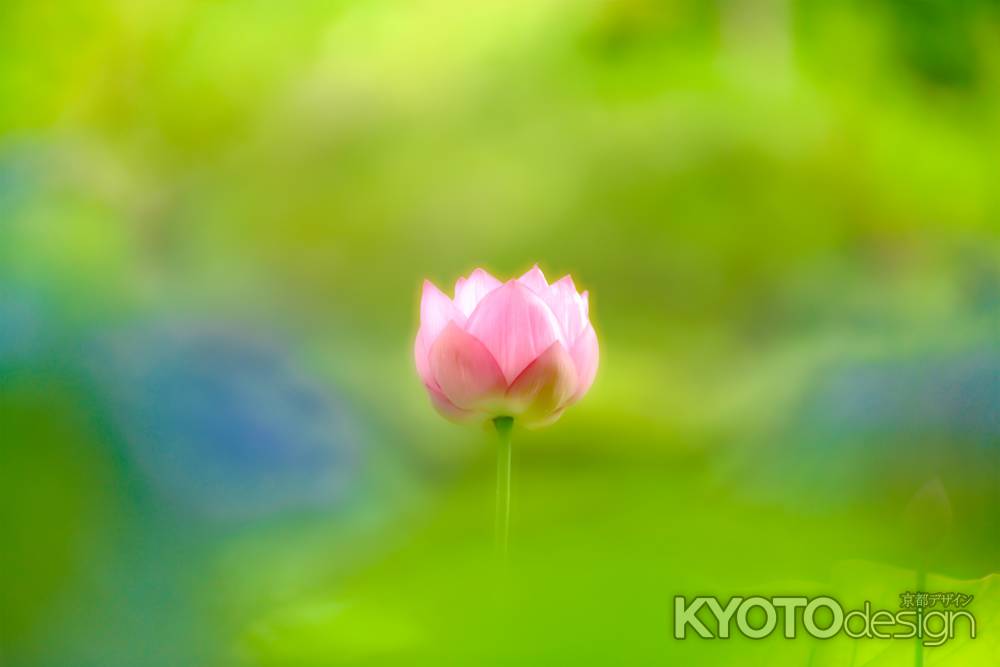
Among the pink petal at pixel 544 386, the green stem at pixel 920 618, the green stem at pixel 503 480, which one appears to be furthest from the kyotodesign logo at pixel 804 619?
the pink petal at pixel 544 386

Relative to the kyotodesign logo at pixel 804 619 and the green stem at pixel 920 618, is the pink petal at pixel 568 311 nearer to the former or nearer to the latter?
the kyotodesign logo at pixel 804 619

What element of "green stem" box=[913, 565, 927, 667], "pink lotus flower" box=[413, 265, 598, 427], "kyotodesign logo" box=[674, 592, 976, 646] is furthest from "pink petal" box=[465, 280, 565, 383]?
"green stem" box=[913, 565, 927, 667]

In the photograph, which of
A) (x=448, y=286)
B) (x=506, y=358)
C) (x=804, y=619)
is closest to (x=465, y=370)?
(x=506, y=358)

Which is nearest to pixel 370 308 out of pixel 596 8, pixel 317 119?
pixel 317 119

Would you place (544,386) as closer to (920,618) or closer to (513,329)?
(513,329)

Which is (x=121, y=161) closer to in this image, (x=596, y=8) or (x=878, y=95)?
(x=596, y=8)

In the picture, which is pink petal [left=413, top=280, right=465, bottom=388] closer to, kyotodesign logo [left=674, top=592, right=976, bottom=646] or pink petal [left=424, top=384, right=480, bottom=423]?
pink petal [left=424, top=384, right=480, bottom=423]
